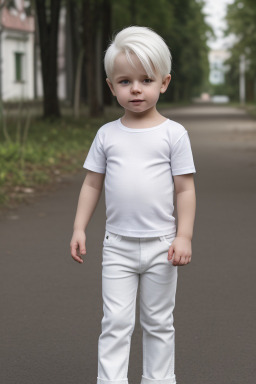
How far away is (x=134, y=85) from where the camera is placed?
3088 mm

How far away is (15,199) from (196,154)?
7557 mm

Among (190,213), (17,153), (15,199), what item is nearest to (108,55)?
(190,213)

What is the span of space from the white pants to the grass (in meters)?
6.47

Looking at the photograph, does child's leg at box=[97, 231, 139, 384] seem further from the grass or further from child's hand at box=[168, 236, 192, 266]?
the grass

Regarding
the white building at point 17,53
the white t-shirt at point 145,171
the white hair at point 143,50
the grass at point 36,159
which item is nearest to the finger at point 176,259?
the white t-shirt at point 145,171

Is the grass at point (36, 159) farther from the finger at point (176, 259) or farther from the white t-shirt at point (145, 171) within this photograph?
the finger at point (176, 259)

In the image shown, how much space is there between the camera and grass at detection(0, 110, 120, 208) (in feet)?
35.2

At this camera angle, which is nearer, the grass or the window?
the grass

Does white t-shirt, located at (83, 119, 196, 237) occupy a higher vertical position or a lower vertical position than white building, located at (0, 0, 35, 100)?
higher

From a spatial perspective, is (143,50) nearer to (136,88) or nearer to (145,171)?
(136,88)

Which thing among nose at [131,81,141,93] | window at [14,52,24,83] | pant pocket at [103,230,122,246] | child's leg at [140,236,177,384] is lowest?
window at [14,52,24,83]

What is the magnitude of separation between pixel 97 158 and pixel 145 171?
0.21 m

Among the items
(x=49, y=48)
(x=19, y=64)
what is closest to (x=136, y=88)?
(x=49, y=48)

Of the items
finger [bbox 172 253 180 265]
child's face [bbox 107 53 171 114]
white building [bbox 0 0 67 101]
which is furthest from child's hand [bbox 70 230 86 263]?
white building [bbox 0 0 67 101]
